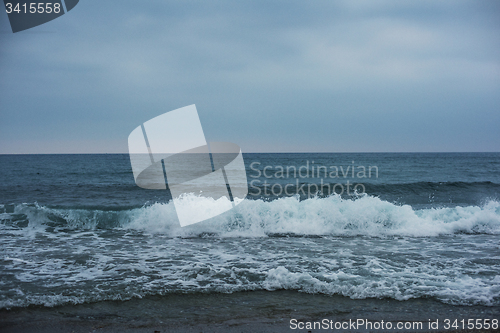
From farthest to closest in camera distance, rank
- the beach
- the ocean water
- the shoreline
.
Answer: the ocean water < the beach < the shoreline

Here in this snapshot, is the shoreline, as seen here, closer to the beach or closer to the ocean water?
the beach

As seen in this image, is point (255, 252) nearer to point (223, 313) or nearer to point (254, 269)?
point (254, 269)

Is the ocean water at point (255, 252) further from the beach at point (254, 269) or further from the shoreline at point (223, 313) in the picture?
the shoreline at point (223, 313)

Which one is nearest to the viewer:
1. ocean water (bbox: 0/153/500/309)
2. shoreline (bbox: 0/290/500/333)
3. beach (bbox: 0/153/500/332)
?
shoreline (bbox: 0/290/500/333)

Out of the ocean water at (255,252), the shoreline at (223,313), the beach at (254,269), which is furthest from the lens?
the ocean water at (255,252)

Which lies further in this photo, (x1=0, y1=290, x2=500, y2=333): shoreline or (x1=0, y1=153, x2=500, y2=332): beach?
(x1=0, y1=153, x2=500, y2=332): beach

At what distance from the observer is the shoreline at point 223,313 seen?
3545 millimetres

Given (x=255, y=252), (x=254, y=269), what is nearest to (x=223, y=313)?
(x=254, y=269)

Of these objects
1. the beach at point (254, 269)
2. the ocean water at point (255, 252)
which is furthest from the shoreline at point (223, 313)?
the ocean water at point (255, 252)

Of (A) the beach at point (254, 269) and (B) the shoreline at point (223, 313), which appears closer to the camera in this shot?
(B) the shoreline at point (223, 313)

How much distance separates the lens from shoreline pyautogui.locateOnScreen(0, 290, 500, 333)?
3.54 meters

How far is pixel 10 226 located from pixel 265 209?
7.80 metres

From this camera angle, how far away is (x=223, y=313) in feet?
12.7

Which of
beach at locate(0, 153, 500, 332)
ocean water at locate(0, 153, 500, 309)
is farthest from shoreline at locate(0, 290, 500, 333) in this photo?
ocean water at locate(0, 153, 500, 309)
